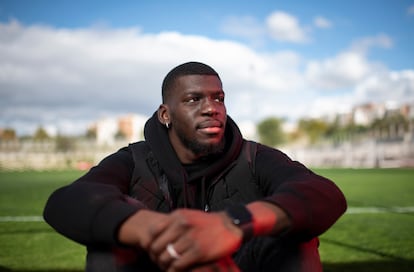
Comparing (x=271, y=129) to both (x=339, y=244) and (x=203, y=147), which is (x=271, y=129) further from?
(x=203, y=147)

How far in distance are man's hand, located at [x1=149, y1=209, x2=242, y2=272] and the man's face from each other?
3.23 ft

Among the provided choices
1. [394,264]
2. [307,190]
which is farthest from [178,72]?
[394,264]

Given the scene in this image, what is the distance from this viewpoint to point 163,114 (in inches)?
122

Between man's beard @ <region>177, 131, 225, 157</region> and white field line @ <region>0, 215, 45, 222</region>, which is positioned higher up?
man's beard @ <region>177, 131, 225, 157</region>

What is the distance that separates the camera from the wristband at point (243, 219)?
199 centimetres

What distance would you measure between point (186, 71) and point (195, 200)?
84cm

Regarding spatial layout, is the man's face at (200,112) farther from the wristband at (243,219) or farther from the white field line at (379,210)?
the white field line at (379,210)

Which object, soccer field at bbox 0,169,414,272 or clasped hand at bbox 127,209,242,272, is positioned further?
soccer field at bbox 0,169,414,272

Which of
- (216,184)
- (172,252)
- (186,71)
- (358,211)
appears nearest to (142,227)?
(172,252)

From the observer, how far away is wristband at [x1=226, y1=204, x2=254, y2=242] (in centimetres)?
199

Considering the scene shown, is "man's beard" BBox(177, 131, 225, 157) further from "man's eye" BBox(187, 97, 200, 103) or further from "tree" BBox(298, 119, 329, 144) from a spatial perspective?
"tree" BBox(298, 119, 329, 144)

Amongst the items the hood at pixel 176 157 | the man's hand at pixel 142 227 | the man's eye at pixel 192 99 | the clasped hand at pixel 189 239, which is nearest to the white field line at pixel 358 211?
the hood at pixel 176 157

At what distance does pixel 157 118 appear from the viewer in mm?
3113

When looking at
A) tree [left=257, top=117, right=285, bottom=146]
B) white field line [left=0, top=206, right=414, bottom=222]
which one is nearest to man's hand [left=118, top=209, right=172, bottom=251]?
white field line [left=0, top=206, right=414, bottom=222]
